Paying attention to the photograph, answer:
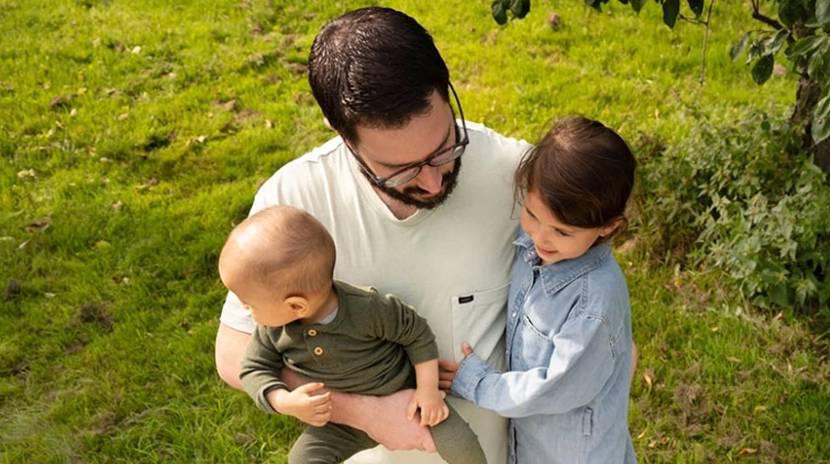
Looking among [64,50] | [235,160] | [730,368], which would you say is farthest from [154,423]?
[64,50]

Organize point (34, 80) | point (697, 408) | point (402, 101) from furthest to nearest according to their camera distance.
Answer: point (34, 80), point (697, 408), point (402, 101)

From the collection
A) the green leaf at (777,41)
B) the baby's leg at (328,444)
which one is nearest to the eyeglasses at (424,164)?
the baby's leg at (328,444)

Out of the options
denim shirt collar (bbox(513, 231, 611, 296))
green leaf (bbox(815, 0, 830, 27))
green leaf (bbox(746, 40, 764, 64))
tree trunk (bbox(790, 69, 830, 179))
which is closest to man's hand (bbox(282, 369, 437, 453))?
denim shirt collar (bbox(513, 231, 611, 296))

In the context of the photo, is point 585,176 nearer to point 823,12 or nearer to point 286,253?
point 286,253

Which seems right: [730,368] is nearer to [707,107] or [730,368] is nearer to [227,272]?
[707,107]

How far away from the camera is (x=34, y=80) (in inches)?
258

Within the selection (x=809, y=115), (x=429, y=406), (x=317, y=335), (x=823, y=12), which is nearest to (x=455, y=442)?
(x=429, y=406)

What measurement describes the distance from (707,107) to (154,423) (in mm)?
3731

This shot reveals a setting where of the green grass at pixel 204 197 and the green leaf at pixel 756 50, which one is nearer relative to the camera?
the green leaf at pixel 756 50

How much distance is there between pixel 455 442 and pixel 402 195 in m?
0.65

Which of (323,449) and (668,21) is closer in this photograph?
(323,449)

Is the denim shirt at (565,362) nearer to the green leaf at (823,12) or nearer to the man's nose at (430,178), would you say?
the man's nose at (430,178)

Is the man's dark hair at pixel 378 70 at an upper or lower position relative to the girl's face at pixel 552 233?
upper

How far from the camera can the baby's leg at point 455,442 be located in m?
2.12
